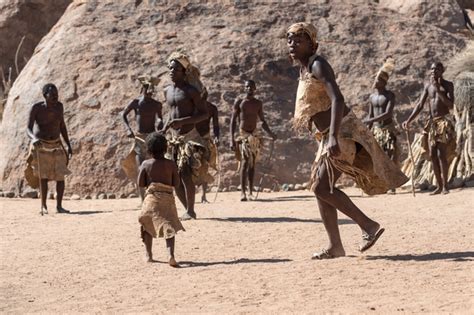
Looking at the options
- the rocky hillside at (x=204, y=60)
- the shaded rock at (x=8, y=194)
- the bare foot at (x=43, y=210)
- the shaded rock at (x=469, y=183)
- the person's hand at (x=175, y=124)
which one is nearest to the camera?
the person's hand at (x=175, y=124)

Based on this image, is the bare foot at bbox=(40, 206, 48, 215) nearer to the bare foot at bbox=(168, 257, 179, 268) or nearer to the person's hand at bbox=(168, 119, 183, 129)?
the person's hand at bbox=(168, 119, 183, 129)

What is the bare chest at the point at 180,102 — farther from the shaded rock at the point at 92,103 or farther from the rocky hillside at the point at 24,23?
the rocky hillside at the point at 24,23

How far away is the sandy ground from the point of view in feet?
17.2

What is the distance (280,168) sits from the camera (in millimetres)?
14812

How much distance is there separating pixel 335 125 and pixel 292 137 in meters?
9.04

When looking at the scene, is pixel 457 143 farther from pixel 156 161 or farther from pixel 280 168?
pixel 156 161

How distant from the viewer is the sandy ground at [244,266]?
17.2ft

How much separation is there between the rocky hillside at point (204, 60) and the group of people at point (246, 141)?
2.67 metres

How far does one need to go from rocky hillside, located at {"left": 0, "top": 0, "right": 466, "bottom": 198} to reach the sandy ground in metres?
4.57

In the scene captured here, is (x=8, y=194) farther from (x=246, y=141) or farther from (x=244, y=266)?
(x=244, y=266)

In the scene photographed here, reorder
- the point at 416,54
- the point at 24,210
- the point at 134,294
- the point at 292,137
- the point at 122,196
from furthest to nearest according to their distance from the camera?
the point at 416,54, the point at 292,137, the point at 122,196, the point at 24,210, the point at 134,294

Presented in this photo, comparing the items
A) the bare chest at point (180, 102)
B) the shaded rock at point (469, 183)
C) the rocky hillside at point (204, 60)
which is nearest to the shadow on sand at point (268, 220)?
the bare chest at point (180, 102)

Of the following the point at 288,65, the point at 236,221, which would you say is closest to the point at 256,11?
the point at 288,65

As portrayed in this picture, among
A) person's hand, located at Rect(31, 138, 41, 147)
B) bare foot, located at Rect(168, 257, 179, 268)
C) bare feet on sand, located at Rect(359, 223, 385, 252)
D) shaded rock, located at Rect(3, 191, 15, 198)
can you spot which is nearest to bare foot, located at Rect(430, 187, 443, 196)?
person's hand, located at Rect(31, 138, 41, 147)
